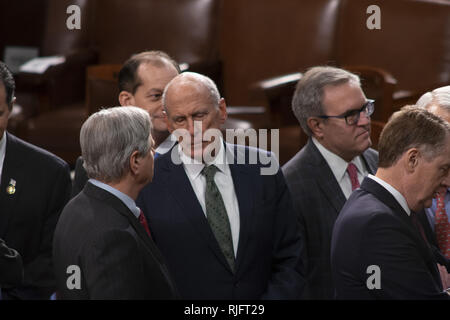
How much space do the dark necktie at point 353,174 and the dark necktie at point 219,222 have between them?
586 mm

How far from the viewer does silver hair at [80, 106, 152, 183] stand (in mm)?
2004

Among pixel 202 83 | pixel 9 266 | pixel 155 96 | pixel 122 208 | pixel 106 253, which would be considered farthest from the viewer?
pixel 155 96

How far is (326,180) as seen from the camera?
2648 mm

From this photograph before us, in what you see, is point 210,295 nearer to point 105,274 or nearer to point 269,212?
point 269,212

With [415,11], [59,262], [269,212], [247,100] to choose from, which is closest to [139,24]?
[247,100]

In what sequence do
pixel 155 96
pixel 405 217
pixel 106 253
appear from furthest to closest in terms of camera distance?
pixel 155 96, pixel 405 217, pixel 106 253

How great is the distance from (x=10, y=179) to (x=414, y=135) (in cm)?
145

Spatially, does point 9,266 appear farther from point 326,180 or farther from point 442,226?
point 442,226

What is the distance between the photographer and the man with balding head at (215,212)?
234 centimetres

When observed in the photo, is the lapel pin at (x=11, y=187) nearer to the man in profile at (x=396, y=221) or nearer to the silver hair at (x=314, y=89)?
the silver hair at (x=314, y=89)

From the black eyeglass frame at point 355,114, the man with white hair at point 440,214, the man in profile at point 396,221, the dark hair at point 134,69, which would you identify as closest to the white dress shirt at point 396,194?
the man in profile at point 396,221

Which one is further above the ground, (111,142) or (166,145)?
(111,142)

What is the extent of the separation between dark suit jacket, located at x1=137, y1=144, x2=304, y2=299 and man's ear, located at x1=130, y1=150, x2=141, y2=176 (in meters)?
0.35

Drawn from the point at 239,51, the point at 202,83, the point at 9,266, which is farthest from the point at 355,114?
the point at 239,51
